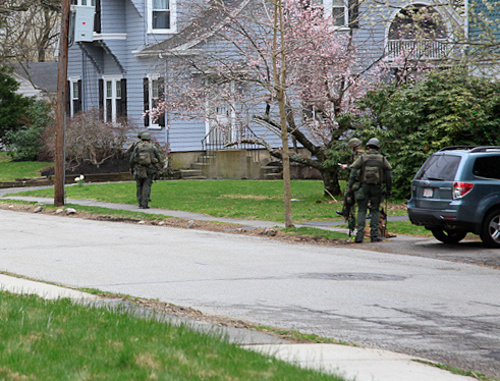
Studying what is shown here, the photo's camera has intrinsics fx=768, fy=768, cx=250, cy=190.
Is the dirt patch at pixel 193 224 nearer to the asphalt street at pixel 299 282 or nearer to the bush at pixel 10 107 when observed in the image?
the asphalt street at pixel 299 282

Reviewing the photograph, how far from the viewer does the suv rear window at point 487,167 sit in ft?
45.2

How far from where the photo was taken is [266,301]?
8680 mm

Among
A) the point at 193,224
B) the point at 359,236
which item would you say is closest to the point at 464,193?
the point at 359,236

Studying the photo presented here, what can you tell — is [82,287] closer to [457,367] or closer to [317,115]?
[457,367]

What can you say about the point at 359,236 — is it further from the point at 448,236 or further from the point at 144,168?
the point at 144,168

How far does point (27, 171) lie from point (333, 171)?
51.2 ft

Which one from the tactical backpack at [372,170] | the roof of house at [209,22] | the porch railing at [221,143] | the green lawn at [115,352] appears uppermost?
the roof of house at [209,22]

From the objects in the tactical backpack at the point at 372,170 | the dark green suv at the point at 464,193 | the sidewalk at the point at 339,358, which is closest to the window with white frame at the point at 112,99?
the tactical backpack at the point at 372,170

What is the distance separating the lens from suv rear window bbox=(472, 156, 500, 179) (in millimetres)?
13773

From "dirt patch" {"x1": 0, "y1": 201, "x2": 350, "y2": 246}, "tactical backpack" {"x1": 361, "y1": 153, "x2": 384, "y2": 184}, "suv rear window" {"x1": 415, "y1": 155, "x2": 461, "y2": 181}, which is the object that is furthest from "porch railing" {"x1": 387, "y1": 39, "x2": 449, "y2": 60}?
"dirt patch" {"x1": 0, "y1": 201, "x2": 350, "y2": 246}

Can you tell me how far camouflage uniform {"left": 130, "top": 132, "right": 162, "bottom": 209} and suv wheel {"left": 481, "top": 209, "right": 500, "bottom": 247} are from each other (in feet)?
34.1

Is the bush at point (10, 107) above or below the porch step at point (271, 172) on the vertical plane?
above

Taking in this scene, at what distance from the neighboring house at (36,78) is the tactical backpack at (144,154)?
27.6m

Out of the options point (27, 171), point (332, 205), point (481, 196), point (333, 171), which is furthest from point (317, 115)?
point (27, 171)
